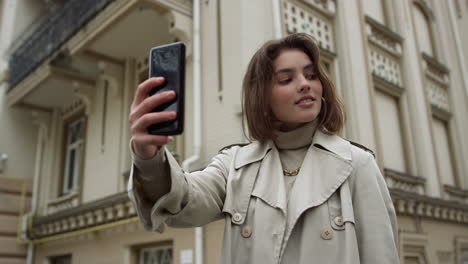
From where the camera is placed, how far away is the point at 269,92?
5.74 ft

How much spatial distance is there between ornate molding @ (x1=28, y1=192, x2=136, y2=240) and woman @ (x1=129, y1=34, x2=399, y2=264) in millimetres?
5443

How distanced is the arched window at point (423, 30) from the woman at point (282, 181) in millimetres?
9629

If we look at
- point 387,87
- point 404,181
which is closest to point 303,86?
point 404,181

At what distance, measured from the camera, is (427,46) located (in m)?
10.7

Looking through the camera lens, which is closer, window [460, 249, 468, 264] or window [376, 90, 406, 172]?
window [376, 90, 406, 172]

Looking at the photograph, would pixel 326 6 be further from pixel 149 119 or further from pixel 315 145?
pixel 149 119

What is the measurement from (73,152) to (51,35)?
2.72m

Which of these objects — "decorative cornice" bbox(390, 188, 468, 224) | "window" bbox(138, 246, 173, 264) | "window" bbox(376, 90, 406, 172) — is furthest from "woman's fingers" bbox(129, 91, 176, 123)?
"window" bbox(376, 90, 406, 172)

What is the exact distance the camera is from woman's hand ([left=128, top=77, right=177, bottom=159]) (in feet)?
4.03

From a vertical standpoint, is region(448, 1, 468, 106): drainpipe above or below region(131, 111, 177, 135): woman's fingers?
above

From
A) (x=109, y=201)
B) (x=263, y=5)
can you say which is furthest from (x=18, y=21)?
(x=263, y=5)

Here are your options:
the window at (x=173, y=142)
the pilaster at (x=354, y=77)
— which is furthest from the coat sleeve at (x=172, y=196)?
the pilaster at (x=354, y=77)

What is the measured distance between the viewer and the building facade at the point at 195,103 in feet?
20.5

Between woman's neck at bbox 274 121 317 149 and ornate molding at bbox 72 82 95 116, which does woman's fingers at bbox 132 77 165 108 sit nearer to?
woman's neck at bbox 274 121 317 149
